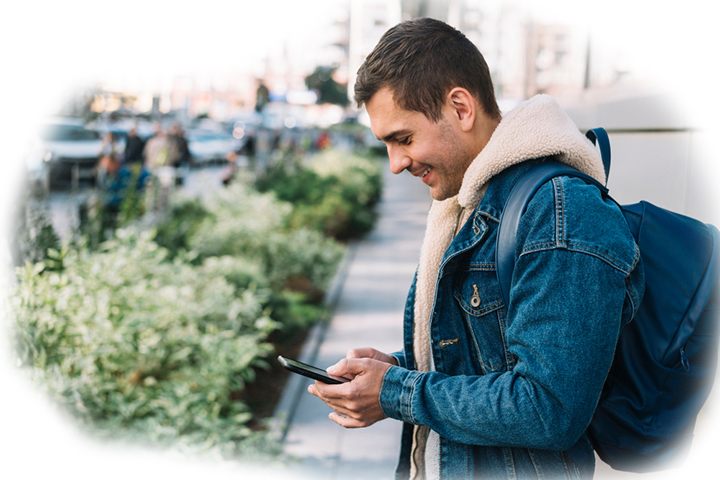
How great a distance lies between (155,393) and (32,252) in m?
1.30

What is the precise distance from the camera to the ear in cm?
144

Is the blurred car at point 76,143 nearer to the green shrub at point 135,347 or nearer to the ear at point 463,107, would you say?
the green shrub at point 135,347

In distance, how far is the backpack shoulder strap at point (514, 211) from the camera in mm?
1265

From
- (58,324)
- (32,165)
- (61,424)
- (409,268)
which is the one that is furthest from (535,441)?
(409,268)

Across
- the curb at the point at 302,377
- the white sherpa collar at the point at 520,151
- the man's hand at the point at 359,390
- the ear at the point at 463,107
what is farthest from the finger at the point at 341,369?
the curb at the point at 302,377

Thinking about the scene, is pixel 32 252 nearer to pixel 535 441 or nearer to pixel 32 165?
pixel 32 165

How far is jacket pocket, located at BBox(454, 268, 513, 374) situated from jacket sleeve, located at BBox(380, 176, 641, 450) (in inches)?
3.5

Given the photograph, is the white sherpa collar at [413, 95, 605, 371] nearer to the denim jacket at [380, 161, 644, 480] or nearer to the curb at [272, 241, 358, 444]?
the denim jacket at [380, 161, 644, 480]

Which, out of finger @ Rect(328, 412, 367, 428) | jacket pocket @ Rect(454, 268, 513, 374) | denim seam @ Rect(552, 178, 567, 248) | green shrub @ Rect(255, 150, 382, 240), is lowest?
green shrub @ Rect(255, 150, 382, 240)

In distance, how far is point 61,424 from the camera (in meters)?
2.87

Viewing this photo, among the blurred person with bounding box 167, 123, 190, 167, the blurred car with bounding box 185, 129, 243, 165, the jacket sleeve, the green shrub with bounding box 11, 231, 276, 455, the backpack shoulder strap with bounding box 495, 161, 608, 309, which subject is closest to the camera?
the jacket sleeve

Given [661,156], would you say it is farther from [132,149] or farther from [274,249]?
[132,149]

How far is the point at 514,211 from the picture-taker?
128 centimetres

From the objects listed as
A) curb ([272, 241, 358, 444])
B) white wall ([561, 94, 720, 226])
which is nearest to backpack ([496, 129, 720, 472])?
white wall ([561, 94, 720, 226])
